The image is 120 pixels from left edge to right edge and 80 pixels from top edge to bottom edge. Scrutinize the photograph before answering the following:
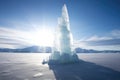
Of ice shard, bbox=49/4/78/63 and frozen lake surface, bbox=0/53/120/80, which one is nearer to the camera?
frozen lake surface, bbox=0/53/120/80

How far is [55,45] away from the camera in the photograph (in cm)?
7394

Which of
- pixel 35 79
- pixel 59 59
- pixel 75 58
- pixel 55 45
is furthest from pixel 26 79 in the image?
pixel 75 58

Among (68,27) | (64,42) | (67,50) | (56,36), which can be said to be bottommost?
(67,50)

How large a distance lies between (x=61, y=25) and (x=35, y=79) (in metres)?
45.0

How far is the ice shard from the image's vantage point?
69812mm

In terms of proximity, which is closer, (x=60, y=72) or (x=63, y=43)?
(x=60, y=72)

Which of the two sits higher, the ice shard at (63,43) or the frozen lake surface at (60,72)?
the ice shard at (63,43)

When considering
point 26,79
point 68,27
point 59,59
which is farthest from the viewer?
point 68,27

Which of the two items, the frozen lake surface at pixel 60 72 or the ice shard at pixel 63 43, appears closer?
the frozen lake surface at pixel 60 72

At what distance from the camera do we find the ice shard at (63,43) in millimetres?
69812

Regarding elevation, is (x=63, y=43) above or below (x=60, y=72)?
above

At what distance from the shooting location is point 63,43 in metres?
72.2

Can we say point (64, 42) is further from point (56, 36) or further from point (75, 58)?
point (75, 58)

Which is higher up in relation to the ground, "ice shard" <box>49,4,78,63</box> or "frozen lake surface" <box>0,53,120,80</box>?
"ice shard" <box>49,4,78,63</box>
